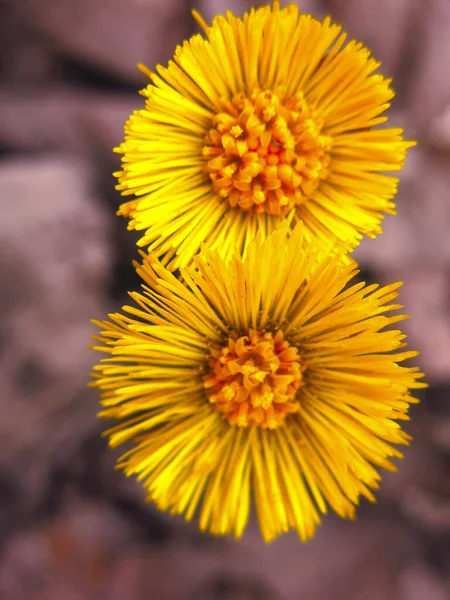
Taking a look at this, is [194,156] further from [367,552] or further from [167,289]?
[367,552]

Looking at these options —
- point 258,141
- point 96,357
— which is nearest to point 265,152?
point 258,141

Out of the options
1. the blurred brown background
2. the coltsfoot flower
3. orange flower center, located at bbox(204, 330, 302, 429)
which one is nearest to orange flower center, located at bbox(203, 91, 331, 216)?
the coltsfoot flower

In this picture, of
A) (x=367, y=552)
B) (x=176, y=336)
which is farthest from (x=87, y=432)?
(x=176, y=336)

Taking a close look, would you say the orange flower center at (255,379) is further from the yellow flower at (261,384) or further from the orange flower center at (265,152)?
the orange flower center at (265,152)

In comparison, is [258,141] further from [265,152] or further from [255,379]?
[255,379]

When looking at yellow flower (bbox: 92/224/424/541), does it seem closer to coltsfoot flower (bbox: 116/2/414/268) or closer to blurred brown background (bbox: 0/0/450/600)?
coltsfoot flower (bbox: 116/2/414/268)

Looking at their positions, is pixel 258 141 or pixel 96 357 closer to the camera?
pixel 258 141
